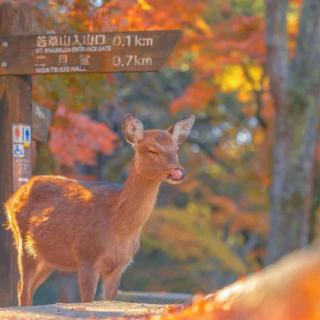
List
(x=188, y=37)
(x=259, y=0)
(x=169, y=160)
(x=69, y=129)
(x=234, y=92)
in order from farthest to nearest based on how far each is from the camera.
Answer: (x=234, y=92) < (x=259, y=0) < (x=188, y=37) < (x=69, y=129) < (x=169, y=160)

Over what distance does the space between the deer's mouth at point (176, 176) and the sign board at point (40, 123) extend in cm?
252

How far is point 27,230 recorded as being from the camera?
12281 mm

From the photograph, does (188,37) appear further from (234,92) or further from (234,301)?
(234,301)

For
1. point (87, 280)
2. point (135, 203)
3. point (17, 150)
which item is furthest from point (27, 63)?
point (87, 280)

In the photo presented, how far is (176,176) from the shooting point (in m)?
11.0

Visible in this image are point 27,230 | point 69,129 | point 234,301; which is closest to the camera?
point 234,301

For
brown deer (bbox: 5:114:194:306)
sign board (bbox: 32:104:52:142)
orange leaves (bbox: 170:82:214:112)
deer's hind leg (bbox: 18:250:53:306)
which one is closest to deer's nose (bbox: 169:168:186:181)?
brown deer (bbox: 5:114:194:306)

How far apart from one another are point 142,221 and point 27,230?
1344 millimetres

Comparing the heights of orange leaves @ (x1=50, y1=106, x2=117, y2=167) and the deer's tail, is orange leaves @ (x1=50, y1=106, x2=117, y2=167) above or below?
above

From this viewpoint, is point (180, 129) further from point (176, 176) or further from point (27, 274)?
point (27, 274)

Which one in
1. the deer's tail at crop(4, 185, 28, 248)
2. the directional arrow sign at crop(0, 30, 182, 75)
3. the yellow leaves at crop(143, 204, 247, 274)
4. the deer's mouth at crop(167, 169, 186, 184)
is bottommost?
the yellow leaves at crop(143, 204, 247, 274)

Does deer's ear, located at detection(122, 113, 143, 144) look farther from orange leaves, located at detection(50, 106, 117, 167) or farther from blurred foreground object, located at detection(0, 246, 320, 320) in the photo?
orange leaves, located at detection(50, 106, 117, 167)

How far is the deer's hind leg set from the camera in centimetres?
1227

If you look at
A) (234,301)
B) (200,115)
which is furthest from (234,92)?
(234,301)
